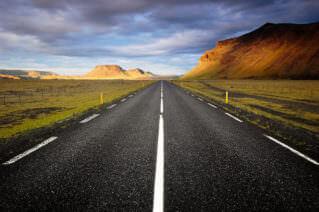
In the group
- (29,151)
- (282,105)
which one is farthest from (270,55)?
(29,151)

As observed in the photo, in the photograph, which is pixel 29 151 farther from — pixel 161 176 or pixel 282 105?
pixel 282 105

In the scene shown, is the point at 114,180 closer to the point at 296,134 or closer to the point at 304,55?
the point at 296,134

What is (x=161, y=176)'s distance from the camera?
12.5ft

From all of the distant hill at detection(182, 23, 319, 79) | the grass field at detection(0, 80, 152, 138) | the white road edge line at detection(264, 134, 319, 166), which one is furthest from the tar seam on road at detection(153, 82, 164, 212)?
the distant hill at detection(182, 23, 319, 79)

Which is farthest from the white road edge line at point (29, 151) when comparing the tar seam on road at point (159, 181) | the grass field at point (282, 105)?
the grass field at point (282, 105)

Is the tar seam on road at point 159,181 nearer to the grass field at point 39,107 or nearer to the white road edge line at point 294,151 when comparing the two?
the white road edge line at point 294,151

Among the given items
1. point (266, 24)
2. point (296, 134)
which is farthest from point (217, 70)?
point (296, 134)

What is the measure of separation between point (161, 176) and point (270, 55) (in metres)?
139

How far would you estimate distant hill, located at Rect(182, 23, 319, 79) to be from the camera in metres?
99.7

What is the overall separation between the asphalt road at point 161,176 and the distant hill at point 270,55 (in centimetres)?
10551

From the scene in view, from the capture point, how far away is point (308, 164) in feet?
14.2

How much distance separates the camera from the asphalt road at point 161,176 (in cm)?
300

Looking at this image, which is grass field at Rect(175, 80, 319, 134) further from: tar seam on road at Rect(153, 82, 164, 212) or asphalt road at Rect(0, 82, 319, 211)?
tar seam on road at Rect(153, 82, 164, 212)

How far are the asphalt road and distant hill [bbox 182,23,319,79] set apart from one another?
105511mm
